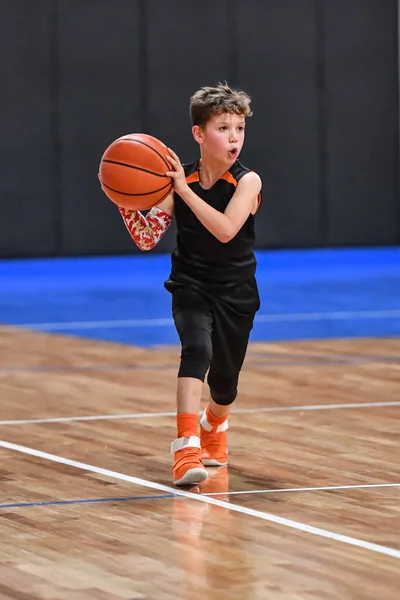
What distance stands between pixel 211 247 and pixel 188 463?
74cm

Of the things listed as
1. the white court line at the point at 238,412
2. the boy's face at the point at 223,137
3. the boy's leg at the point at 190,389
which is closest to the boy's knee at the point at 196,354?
the boy's leg at the point at 190,389

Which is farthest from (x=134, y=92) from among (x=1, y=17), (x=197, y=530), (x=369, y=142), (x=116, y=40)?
(x=197, y=530)

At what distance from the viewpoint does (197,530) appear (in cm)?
390

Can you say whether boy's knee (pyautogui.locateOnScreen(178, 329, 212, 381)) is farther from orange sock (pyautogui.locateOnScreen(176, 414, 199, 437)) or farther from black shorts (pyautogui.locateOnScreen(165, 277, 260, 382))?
orange sock (pyautogui.locateOnScreen(176, 414, 199, 437))

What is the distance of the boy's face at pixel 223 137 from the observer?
15.3ft

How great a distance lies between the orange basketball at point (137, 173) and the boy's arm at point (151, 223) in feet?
0.29

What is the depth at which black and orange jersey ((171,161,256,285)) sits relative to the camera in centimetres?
470

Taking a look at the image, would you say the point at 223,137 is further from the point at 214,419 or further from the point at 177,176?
the point at 214,419

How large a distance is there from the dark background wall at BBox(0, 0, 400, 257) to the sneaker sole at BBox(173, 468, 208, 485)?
11.2 meters

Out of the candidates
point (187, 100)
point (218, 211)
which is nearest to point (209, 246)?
point (218, 211)

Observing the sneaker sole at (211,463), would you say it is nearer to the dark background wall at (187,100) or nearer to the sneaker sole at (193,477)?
the sneaker sole at (193,477)

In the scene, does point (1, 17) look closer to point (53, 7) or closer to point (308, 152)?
point (53, 7)

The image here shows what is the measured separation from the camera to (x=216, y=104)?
4648 mm

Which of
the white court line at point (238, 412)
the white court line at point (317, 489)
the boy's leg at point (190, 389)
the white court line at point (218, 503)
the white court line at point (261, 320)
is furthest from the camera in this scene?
the white court line at point (261, 320)
